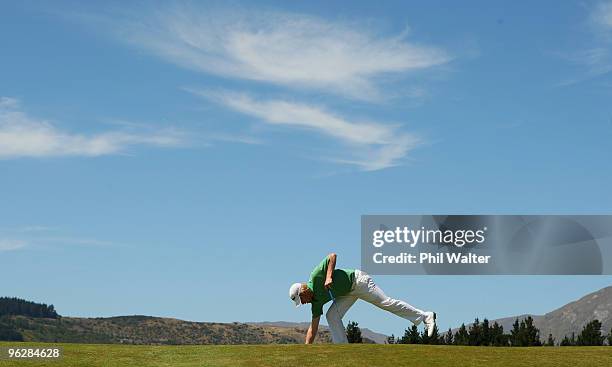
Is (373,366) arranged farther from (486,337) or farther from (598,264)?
(486,337)

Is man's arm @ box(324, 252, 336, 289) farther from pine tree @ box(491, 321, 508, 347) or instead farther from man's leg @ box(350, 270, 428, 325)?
pine tree @ box(491, 321, 508, 347)

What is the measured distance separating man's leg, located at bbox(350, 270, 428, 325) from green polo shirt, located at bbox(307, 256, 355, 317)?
0.30 meters

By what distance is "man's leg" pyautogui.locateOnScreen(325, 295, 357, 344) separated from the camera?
87.0 ft

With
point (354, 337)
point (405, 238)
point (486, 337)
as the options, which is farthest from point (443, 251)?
point (486, 337)

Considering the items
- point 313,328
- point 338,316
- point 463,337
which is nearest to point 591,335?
point 463,337

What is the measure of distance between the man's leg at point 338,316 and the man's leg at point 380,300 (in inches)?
12.2

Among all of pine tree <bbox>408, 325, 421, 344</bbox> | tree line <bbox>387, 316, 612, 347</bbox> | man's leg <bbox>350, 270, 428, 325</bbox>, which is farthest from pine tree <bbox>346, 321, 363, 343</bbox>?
man's leg <bbox>350, 270, 428, 325</bbox>

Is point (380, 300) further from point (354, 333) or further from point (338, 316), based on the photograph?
point (354, 333)

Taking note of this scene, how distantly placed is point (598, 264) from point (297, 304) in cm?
2982

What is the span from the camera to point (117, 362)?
22.4 meters

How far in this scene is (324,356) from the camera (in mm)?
22812

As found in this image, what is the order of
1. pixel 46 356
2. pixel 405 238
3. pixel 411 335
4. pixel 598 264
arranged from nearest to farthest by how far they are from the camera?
pixel 46 356 < pixel 405 238 < pixel 598 264 < pixel 411 335

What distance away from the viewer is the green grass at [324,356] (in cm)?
2222

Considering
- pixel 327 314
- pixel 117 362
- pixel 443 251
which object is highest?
pixel 443 251
